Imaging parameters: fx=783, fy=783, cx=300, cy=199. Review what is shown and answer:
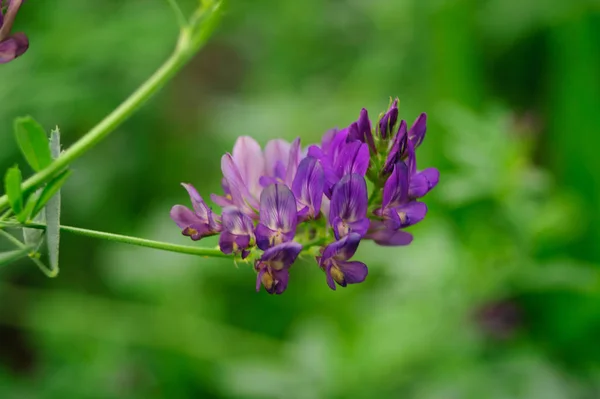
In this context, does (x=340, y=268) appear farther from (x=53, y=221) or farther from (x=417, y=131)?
(x=53, y=221)

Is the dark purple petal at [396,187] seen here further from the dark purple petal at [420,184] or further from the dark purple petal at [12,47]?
the dark purple petal at [12,47]

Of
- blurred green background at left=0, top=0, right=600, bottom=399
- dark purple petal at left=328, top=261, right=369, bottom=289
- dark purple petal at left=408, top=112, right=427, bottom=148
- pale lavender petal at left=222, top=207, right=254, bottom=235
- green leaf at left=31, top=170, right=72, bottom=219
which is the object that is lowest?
dark purple petal at left=328, top=261, right=369, bottom=289

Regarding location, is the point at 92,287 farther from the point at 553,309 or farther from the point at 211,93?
the point at 553,309

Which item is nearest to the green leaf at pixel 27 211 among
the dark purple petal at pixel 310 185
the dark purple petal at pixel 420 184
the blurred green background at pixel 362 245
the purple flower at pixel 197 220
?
the purple flower at pixel 197 220

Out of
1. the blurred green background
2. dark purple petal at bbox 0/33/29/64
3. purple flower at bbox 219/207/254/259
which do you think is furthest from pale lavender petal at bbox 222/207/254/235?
the blurred green background

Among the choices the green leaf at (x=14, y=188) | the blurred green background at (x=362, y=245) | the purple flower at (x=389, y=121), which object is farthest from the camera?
the blurred green background at (x=362, y=245)

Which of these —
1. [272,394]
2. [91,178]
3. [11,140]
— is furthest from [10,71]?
[272,394]

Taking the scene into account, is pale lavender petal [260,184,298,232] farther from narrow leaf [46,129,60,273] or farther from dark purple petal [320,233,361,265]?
narrow leaf [46,129,60,273]
